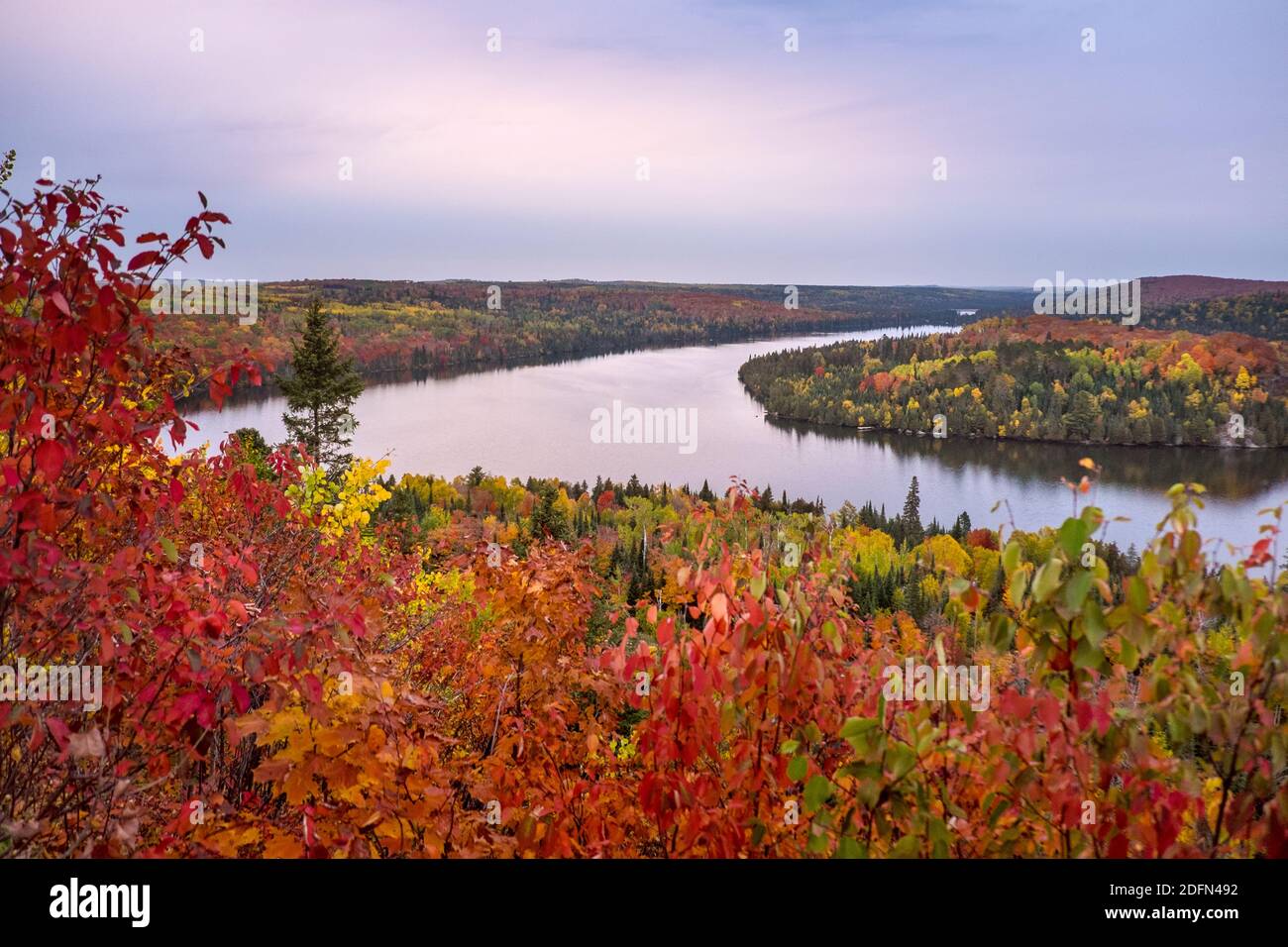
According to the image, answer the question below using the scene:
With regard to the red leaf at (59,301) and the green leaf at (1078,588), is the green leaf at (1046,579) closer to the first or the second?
the green leaf at (1078,588)

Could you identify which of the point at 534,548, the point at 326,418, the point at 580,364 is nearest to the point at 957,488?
the point at 326,418

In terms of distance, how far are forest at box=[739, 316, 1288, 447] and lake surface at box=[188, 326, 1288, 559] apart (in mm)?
2927

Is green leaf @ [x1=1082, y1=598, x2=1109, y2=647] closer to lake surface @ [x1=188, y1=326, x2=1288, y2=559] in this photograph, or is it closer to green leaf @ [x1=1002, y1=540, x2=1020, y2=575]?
green leaf @ [x1=1002, y1=540, x2=1020, y2=575]

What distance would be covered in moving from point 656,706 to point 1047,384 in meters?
123

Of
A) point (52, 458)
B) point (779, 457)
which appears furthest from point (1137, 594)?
point (779, 457)

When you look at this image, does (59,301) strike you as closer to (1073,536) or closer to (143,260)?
(143,260)

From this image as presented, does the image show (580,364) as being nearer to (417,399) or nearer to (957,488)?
(417,399)

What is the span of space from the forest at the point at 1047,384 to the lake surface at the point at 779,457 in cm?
293

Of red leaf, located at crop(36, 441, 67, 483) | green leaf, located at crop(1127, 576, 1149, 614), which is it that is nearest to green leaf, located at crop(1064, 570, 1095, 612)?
green leaf, located at crop(1127, 576, 1149, 614)

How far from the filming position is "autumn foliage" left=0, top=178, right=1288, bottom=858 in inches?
98.5

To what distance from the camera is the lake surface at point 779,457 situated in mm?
72625
